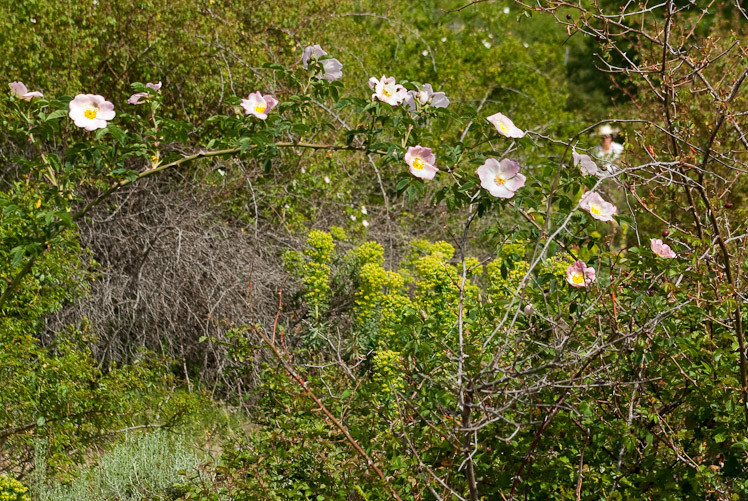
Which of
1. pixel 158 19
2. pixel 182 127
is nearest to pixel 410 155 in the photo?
pixel 182 127

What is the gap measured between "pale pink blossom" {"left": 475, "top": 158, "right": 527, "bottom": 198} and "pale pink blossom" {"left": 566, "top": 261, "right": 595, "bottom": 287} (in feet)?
0.86

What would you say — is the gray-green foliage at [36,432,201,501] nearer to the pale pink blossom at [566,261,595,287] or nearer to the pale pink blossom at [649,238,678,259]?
the pale pink blossom at [566,261,595,287]

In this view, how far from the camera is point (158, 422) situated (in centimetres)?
344

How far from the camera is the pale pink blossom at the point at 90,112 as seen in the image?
203cm

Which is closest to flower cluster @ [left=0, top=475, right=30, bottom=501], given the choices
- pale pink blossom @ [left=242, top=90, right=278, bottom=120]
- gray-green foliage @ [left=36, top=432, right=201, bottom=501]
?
gray-green foliage @ [left=36, top=432, right=201, bottom=501]

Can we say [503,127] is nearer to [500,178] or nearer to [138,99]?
[500,178]

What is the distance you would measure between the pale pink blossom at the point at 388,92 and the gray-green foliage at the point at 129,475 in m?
1.50

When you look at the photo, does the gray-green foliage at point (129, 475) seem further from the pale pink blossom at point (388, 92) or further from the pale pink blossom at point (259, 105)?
the pale pink blossom at point (388, 92)

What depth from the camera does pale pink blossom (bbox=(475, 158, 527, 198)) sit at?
6.57ft

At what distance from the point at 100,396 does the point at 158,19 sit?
2.44 metres

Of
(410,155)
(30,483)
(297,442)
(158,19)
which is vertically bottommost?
(30,483)

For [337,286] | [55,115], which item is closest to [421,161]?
[55,115]

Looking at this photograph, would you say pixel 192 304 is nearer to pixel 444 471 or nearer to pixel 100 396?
pixel 100 396

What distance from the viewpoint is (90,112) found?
2.06 m
